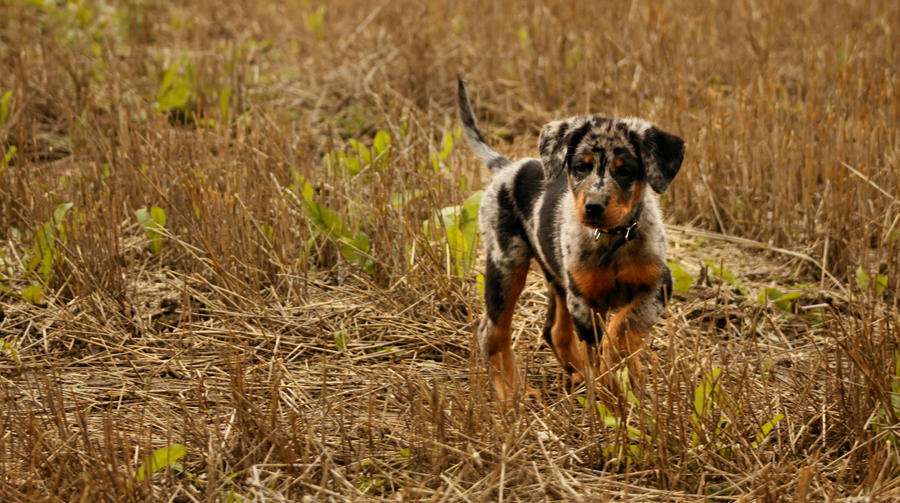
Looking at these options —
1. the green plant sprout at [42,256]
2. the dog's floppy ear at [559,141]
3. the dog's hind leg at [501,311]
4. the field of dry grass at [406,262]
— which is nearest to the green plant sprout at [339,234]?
the field of dry grass at [406,262]

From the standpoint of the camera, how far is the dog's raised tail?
4363mm

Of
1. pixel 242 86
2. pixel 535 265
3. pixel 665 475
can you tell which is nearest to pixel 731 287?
pixel 535 265

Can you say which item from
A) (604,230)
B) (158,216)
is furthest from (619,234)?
(158,216)

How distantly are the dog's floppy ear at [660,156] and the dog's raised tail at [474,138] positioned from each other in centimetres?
101

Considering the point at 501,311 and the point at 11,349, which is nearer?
the point at 11,349

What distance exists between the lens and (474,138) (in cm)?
450

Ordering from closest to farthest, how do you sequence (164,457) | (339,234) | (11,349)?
1. (164,457)
2. (11,349)
3. (339,234)

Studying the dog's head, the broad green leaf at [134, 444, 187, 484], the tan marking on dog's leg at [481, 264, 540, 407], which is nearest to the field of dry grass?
the broad green leaf at [134, 444, 187, 484]

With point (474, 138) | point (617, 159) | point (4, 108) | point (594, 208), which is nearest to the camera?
point (594, 208)

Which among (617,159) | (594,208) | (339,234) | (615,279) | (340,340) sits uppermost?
(617,159)

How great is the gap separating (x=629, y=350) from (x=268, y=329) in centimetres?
175

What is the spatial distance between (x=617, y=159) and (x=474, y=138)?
1153mm

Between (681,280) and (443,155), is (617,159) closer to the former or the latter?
(681,280)

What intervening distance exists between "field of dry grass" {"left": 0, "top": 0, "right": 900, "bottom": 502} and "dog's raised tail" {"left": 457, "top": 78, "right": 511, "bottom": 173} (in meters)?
0.42
